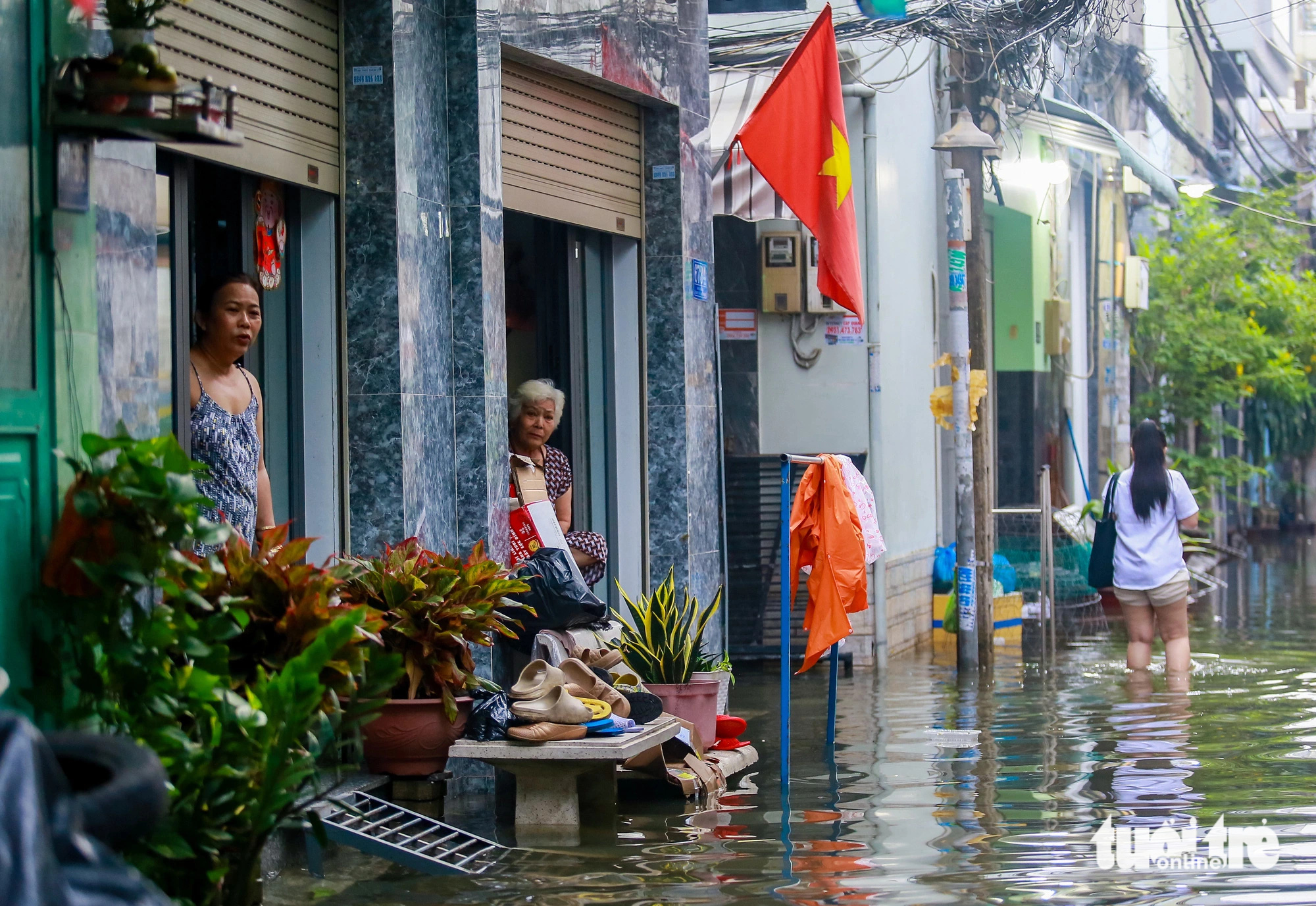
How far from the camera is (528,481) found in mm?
8781

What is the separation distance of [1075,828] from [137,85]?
4635 mm

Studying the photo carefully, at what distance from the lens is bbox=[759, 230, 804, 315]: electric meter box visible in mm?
13711

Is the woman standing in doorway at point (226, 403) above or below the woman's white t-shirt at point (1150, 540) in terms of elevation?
above

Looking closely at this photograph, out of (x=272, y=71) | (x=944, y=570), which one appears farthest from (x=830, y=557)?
(x=944, y=570)

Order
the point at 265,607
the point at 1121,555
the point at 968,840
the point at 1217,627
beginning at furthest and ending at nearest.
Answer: the point at 1217,627, the point at 1121,555, the point at 968,840, the point at 265,607

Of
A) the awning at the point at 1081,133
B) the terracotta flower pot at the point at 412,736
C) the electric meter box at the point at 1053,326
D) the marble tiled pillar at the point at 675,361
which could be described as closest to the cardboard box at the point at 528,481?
the marble tiled pillar at the point at 675,361

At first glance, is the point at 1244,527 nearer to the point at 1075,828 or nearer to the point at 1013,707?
the point at 1013,707

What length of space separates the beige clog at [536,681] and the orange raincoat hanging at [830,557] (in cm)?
186

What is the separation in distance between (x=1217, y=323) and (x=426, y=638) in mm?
21835

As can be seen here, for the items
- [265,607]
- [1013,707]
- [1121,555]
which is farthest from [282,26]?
[1121,555]

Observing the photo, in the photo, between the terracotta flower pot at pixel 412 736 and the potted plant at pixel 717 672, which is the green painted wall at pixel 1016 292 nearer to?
the potted plant at pixel 717 672

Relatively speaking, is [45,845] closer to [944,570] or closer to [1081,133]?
[944,570]

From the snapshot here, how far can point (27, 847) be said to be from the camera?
2420mm

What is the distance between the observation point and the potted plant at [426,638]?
6.40 m
